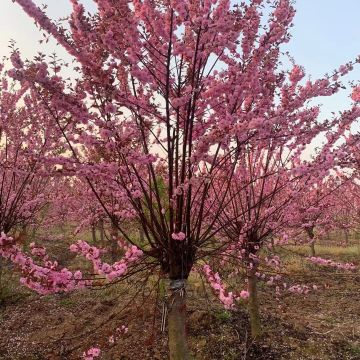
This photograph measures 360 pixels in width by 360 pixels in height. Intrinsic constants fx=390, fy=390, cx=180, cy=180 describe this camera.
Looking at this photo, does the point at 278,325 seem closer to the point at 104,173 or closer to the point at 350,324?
the point at 350,324

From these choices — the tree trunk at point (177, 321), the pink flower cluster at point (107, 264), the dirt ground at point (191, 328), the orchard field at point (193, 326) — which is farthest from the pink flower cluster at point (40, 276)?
the dirt ground at point (191, 328)

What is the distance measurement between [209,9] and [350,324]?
7404 mm

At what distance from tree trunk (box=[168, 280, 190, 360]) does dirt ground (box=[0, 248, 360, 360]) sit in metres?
1.74

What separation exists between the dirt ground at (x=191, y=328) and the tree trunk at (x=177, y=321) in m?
1.74

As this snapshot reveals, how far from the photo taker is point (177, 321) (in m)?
3.62

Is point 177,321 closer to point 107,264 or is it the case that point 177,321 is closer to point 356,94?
point 107,264

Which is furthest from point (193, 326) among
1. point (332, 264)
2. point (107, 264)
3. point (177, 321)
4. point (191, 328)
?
point (107, 264)

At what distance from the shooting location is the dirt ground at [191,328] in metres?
6.68

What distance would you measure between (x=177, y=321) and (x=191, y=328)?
162 inches

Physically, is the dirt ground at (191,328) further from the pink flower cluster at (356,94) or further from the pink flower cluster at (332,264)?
the pink flower cluster at (356,94)

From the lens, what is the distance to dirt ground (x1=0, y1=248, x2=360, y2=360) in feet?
21.9

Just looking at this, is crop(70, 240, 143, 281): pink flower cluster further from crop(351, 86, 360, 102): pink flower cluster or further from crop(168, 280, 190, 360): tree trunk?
crop(351, 86, 360, 102): pink flower cluster

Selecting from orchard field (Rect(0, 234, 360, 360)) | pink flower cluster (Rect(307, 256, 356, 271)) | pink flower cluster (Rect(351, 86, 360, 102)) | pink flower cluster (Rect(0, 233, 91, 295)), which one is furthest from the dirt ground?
pink flower cluster (Rect(351, 86, 360, 102))

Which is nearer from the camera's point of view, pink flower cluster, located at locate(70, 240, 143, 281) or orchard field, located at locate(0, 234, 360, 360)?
pink flower cluster, located at locate(70, 240, 143, 281)
